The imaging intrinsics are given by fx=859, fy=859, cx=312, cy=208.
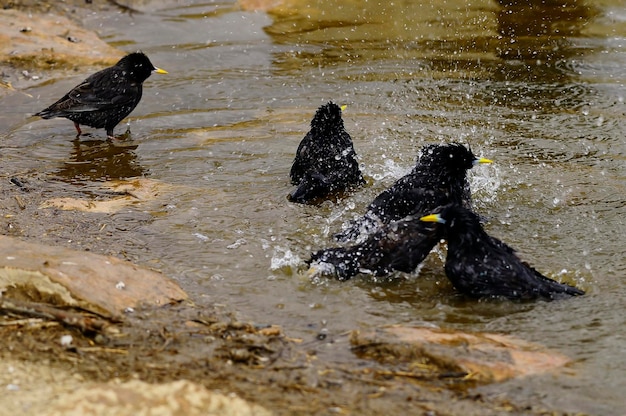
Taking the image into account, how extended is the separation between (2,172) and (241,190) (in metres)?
2.71

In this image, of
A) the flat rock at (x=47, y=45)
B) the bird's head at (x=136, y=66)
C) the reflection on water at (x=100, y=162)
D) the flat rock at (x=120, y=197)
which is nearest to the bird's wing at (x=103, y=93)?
the bird's head at (x=136, y=66)

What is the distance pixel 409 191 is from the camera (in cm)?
808

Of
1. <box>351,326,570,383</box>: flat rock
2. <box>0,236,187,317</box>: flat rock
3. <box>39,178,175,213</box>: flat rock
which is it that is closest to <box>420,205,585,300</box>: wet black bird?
<box>351,326,570,383</box>: flat rock

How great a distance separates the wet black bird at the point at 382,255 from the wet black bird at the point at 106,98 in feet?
16.2

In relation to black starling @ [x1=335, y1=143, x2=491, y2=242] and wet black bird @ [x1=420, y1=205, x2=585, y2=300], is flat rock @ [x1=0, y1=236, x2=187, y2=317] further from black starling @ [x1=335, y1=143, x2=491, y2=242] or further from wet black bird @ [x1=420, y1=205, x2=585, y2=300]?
black starling @ [x1=335, y1=143, x2=491, y2=242]

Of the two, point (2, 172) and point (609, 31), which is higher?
point (609, 31)

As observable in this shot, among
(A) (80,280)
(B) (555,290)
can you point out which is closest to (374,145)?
(B) (555,290)

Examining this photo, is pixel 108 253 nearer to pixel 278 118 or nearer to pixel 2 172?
pixel 2 172

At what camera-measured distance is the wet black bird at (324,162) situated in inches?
343

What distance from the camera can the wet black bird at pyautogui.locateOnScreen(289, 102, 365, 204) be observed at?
872 cm

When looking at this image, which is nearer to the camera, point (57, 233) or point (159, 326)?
point (159, 326)

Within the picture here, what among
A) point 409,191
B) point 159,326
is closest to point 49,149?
point 409,191

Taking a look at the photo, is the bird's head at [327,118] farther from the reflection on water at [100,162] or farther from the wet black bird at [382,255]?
the wet black bird at [382,255]

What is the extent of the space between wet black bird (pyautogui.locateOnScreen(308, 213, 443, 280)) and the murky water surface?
123 mm
